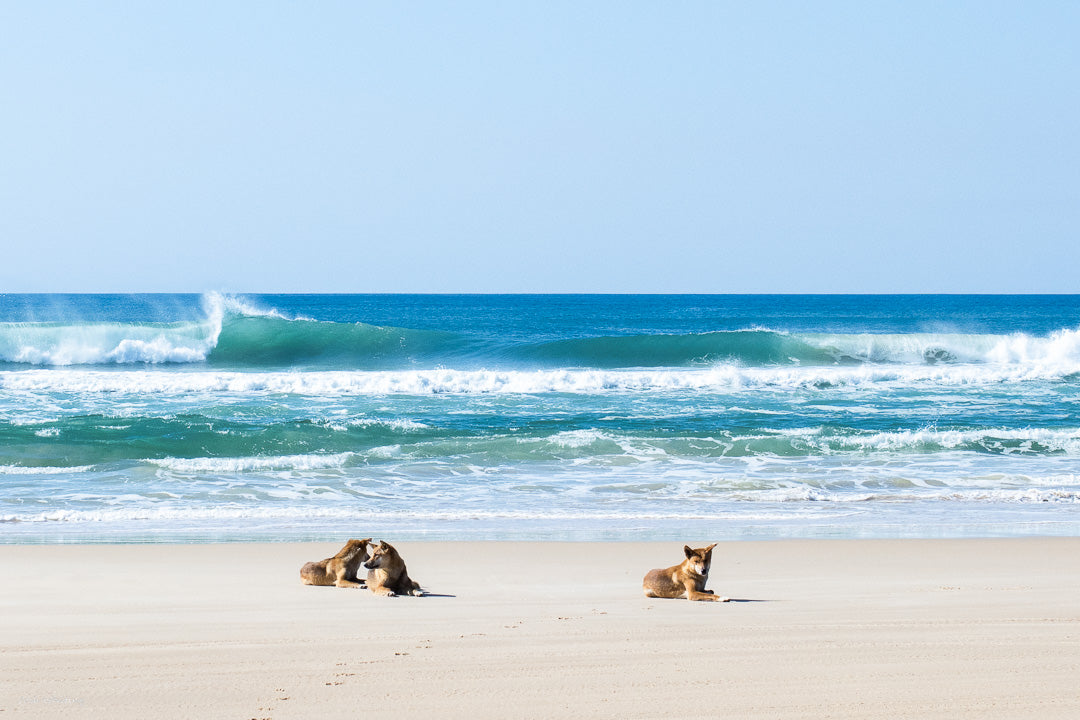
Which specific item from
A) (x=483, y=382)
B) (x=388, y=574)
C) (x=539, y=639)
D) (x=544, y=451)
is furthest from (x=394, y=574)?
(x=483, y=382)

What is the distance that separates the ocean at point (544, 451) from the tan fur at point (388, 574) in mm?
1917

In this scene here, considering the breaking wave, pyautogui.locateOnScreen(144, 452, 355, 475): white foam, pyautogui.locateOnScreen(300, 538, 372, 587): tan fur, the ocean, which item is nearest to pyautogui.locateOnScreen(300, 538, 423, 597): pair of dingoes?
pyautogui.locateOnScreen(300, 538, 372, 587): tan fur

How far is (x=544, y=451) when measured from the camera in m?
12.0

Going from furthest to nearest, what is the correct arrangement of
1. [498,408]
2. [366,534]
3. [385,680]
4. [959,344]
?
1. [959,344]
2. [498,408]
3. [366,534]
4. [385,680]

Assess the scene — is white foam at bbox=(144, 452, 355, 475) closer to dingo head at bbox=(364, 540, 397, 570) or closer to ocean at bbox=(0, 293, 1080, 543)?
ocean at bbox=(0, 293, 1080, 543)

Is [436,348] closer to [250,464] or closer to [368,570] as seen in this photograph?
[250,464]

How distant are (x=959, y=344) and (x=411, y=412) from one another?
60.2 ft

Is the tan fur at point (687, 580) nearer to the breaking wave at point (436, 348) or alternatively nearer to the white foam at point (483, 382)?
the white foam at point (483, 382)

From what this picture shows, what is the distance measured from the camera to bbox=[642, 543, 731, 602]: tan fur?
5172mm

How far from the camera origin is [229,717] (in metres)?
3.28

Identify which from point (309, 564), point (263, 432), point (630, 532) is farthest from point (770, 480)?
point (263, 432)

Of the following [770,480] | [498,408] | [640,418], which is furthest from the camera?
[498,408]

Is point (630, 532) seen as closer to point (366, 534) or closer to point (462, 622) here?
point (366, 534)

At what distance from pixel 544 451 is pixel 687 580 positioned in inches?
267
